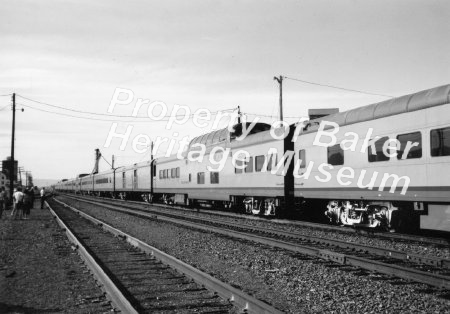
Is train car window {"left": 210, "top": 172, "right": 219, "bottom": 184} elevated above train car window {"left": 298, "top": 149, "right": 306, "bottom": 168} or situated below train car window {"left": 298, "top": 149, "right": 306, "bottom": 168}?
below

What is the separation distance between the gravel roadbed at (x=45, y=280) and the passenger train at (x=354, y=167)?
7450 millimetres

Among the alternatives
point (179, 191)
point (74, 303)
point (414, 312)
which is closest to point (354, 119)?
point (414, 312)

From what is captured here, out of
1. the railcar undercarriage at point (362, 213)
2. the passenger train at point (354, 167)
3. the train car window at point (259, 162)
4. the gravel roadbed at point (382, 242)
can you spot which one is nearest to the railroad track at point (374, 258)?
the gravel roadbed at point (382, 242)

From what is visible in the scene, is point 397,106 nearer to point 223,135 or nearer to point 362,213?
point 362,213

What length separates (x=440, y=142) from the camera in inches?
414

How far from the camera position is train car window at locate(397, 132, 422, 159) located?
36.4 feet

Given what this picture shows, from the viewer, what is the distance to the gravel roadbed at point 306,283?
6.06m

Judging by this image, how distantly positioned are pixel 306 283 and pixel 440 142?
17.0ft

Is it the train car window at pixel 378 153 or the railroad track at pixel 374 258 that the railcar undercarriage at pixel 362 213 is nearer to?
the train car window at pixel 378 153

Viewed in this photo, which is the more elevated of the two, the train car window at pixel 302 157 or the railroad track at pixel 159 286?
the train car window at pixel 302 157

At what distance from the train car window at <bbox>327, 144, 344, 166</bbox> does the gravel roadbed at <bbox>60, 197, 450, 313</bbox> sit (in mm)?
3983

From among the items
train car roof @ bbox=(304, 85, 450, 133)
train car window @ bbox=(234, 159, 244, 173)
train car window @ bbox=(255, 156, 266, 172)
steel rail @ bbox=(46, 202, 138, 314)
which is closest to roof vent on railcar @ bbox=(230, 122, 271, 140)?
train car window @ bbox=(234, 159, 244, 173)

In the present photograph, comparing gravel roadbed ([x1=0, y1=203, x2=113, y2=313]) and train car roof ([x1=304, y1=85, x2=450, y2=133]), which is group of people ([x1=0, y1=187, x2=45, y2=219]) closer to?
gravel roadbed ([x1=0, y1=203, x2=113, y2=313])

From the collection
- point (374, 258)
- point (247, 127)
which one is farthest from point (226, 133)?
point (374, 258)
